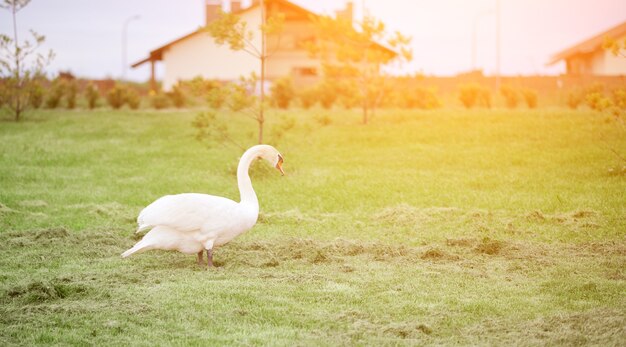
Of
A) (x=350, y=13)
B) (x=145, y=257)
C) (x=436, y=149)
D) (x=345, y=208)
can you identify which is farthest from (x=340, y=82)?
(x=350, y=13)

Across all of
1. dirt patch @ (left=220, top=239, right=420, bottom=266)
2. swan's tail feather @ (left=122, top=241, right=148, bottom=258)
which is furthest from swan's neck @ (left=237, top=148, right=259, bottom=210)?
swan's tail feather @ (left=122, top=241, right=148, bottom=258)

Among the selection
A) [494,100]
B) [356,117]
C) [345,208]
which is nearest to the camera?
[345,208]

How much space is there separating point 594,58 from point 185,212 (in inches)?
2165

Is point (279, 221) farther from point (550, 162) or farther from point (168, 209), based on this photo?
point (550, 162)

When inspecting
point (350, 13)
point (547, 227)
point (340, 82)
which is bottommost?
point (547, 227)

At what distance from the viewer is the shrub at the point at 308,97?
36375 millimetres

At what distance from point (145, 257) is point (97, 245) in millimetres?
947

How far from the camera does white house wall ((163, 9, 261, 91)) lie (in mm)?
52219

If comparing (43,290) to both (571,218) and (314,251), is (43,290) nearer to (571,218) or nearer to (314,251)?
(314,251)

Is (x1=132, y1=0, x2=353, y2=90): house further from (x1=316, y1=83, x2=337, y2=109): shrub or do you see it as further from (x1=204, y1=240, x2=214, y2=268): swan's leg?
(x1=204, y1=240, x2=214, y2=268): swan's leg

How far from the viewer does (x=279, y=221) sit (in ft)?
41.0

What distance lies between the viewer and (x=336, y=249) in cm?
995

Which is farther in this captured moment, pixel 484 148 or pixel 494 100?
pixel 494 100

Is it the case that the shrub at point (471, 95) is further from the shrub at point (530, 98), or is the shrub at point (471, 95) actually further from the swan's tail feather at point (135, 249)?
the swan's tail feather at point (135, 249)
